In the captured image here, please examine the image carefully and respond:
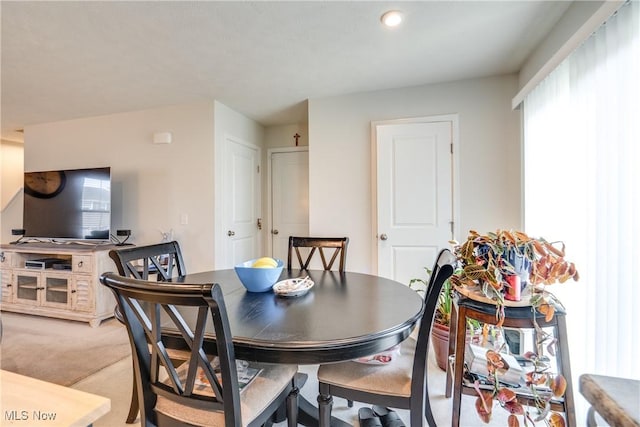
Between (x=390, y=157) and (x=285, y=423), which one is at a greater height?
(x=390, y=157)

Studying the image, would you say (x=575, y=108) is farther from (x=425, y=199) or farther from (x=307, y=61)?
(x=307, y=61)

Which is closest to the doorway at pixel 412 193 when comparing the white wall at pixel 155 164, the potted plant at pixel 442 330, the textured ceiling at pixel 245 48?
the textured ceiling at pixel 245 48

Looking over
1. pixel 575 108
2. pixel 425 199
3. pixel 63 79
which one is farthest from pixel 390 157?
pixel 63 79

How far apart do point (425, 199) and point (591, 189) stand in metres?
1.41

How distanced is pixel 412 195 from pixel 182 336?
2.51m

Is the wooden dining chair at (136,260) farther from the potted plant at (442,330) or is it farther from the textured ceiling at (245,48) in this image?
the potted plant at (442,330)

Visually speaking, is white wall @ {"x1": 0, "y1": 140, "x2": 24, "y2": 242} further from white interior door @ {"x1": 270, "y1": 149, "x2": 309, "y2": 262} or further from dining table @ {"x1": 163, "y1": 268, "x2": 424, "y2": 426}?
dining table @ {"x1": 163, "y1": 268, "x2": 424, "y2": 426}

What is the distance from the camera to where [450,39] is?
213 centimetres

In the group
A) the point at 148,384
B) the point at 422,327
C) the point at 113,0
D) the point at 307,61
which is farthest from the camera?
the point at 307,61

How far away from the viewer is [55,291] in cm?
321

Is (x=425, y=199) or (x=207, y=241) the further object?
(x=207, y=241)

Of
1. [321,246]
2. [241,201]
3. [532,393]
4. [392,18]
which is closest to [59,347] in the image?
[241,201]

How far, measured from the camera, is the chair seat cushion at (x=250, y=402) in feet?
3.21

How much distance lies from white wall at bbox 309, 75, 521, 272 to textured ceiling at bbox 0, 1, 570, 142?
0.16 meters
